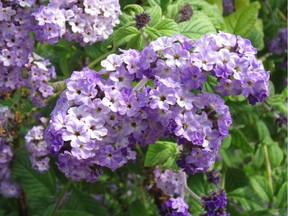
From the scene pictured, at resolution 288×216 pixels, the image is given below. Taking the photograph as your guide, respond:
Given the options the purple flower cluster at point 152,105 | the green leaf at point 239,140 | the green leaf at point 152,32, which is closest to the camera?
the purple flower cluster at point 152,105

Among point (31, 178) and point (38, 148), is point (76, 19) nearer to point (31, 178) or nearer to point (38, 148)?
point (38, 148)

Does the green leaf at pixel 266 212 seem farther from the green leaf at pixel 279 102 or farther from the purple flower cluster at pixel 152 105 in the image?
the purple flower cluster at pixel 152 105

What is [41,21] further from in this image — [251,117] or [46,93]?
[251,117]

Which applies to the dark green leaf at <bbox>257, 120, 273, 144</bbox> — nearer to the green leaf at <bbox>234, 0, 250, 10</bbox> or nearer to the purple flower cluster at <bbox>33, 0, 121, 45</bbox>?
the green leaf at <bbox>234, 0, 250, 10</bbox>

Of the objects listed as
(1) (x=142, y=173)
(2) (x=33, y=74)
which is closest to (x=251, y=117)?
(1) (x=142, y=173)

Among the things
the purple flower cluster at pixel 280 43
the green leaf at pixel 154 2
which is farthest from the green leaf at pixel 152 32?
the purple flower cluster at pixel 280 43

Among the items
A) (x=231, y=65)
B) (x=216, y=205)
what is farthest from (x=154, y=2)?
(x=216, y=205)
